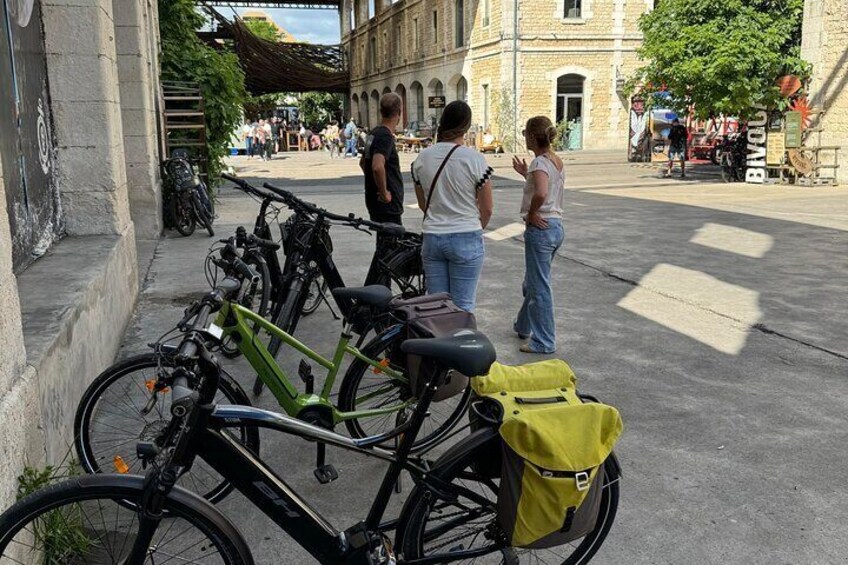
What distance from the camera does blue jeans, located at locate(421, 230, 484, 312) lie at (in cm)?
460

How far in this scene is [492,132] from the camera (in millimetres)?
31781

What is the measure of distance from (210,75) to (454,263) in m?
9.20

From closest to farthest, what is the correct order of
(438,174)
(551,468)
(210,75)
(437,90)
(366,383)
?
(551,468) → (366,383) → (438,174) → (210,75) → (437,90)

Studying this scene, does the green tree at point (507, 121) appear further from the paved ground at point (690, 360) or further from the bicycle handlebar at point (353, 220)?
the bicycle handlebar at point (353, 220)

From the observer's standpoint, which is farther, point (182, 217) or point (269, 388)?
point (182, 217)

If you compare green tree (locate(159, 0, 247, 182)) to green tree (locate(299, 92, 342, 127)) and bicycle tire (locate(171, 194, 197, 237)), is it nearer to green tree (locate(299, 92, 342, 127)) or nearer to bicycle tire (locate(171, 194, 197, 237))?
bicycle tire (locate(171, 194, 197, 237))

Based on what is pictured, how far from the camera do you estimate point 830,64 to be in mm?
16047

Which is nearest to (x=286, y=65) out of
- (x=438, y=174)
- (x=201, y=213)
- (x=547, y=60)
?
(x=547, y=60)

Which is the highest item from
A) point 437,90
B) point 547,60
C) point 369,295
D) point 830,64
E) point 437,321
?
point 547,60

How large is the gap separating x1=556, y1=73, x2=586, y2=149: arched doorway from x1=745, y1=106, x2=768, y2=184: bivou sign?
49.2ft

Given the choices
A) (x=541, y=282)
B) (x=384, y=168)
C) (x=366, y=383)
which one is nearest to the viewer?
(x=366, y=383)

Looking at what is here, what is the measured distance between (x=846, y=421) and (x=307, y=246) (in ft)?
11.6

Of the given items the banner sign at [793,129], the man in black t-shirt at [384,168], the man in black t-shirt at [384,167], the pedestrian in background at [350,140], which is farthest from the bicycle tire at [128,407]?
the pedestrian in background at [350,140]

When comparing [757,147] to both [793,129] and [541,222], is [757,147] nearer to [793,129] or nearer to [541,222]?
[793,129]
